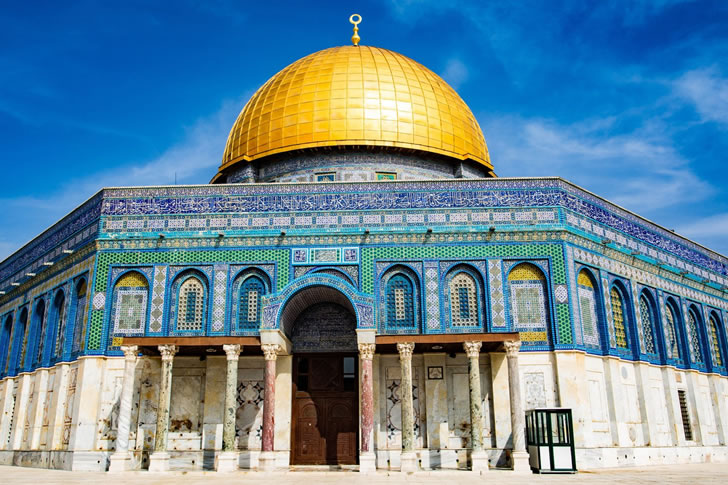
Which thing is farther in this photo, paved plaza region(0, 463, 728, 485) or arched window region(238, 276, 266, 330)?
arched window region(238, 276, 266, 330)

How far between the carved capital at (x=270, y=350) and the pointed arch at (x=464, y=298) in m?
4.43

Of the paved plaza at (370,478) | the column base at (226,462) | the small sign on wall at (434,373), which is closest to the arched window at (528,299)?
the small sign on wall at (434,373)

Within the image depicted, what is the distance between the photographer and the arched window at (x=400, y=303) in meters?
17.8

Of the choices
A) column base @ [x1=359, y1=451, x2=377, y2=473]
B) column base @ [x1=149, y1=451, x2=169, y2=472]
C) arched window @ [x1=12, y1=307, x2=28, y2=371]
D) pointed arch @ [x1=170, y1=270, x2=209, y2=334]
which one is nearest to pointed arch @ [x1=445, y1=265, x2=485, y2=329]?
column base @ [x1=359, y1=451, x2=377, y2=473]

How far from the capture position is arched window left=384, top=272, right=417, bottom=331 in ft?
58.2

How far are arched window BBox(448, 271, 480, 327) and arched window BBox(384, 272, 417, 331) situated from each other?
973mm

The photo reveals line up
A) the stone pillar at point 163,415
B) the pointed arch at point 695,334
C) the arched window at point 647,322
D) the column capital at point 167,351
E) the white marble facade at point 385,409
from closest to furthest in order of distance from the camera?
the stone pillar at point 163,415, the column capital at point 167,351, the white marble facade at point 385,409, the arched window at point 647,322, the pointed arch at point 695,334

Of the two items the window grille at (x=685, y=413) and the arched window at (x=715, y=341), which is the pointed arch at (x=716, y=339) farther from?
the window grille at (x=685, y=413)

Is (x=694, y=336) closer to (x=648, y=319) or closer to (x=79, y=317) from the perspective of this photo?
(x=648, y=319)

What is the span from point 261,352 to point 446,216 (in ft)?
19.6

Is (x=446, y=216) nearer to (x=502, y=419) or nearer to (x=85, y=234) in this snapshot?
(x=502, y=419)

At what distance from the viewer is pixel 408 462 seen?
1547cm

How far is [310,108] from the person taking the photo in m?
22.8

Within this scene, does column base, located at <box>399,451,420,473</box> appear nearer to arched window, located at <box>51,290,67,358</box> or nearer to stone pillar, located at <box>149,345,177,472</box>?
stone pillar, located at <box>149,345,177,472</box>
